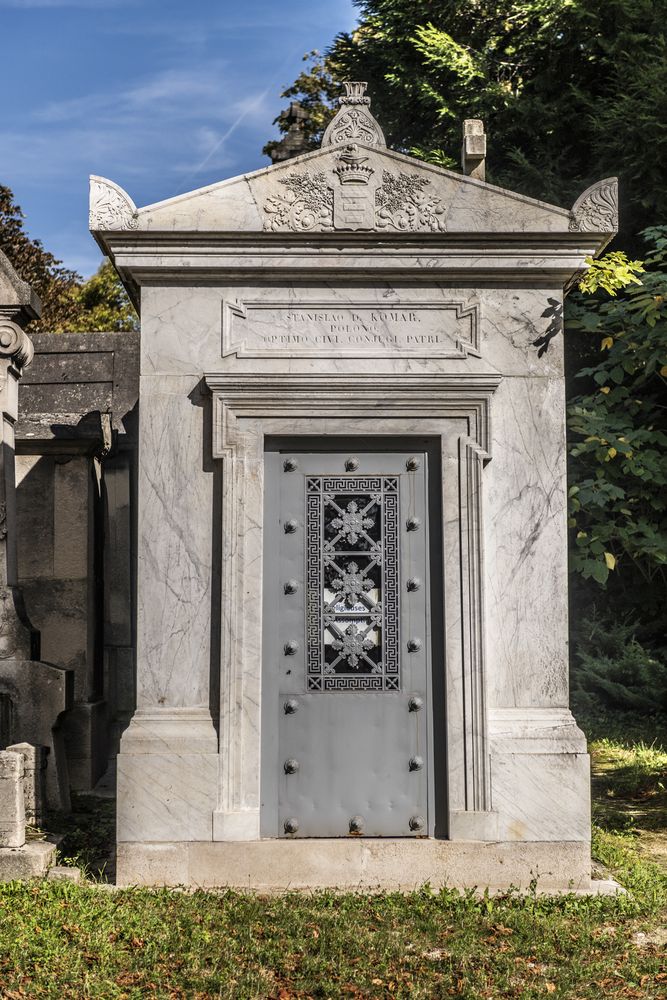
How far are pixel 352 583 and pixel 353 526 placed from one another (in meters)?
0.32

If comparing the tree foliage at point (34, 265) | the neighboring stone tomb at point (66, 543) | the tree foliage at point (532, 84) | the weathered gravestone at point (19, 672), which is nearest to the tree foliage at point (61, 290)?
the tree foliage at point (34, 265)

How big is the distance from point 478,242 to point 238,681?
2811 millimetres

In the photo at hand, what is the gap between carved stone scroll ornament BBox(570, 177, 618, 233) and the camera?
19.0 ft

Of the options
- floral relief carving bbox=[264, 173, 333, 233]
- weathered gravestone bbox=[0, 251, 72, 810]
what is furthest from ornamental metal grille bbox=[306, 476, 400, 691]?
weathered gravestone bbox=[0, 251, 72, 810]

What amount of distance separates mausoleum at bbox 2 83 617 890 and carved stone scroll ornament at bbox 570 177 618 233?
13 mm

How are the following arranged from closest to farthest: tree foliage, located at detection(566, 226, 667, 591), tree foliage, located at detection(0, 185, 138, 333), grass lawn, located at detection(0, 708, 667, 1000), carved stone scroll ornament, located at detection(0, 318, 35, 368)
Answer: grass lawn, located at detection(0, 708, 667, 1000) → carved stone scroll ornament, located at detection(0, 318, 35, 368) → tree foliage, located at detection(566, 226, 667, 591) → tree foliage, located at detection(0, 185, 138, 333)

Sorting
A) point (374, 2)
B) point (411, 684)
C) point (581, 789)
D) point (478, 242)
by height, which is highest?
point (374, 2)

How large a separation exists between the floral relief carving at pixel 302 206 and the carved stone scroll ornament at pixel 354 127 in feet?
0.83

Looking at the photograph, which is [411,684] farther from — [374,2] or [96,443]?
[374,2]

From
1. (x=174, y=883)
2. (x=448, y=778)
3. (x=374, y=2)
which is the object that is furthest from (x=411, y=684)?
(x=374, y=2)

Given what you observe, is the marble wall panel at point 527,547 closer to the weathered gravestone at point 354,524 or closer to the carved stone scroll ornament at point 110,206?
the weathered gravestone at point 354,524

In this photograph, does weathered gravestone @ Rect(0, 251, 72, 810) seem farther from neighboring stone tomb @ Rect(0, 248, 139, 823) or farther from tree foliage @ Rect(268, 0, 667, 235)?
tree foliage @ Rect(268, 0, 667, 235)

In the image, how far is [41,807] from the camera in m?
6.27

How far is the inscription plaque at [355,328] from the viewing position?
5863 millimetres
